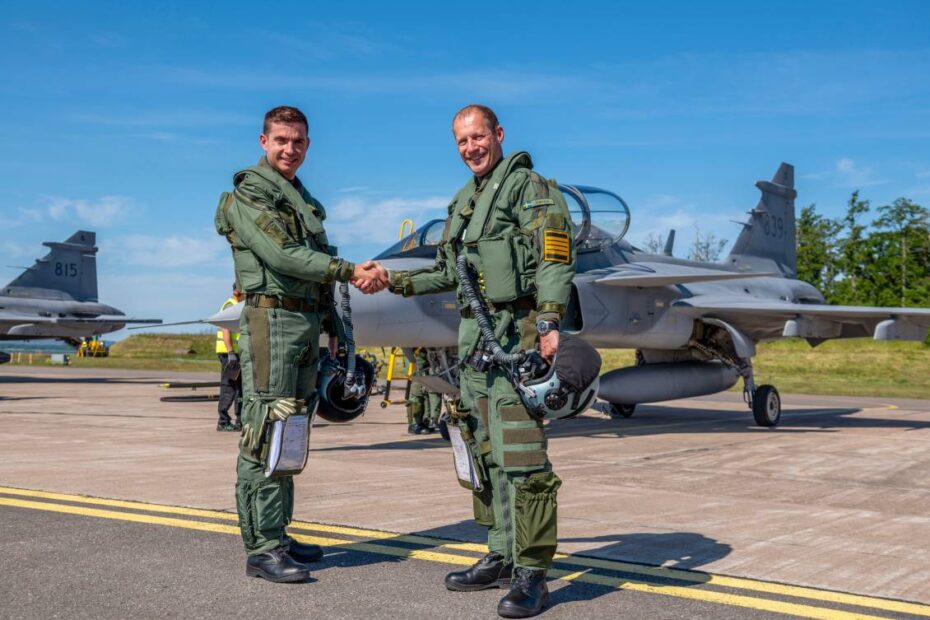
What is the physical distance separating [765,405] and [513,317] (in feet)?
37.4

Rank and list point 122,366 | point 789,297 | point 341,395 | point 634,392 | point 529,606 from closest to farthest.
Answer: point 529,606 → point 341,395 → point 634,392 → point 789,297 → point 122,366

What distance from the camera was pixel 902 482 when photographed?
8.34 m

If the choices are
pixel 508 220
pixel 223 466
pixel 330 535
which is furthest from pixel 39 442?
pixel 508 220

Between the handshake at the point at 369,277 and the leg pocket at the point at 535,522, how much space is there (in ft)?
4.10

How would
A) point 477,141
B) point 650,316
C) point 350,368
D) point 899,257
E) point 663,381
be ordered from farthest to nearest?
point 899,257 < point 663,381 < point 650,316 < point 350,368 < point 477,141

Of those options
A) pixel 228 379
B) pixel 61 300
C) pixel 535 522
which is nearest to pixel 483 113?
pixel 535 522

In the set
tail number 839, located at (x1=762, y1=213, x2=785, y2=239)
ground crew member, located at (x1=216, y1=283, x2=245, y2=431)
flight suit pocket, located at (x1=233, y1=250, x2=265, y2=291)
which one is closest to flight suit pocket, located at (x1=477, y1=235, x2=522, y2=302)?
flight suit pocket, located at (x1=233, y1=250, x2=265, y2=291)

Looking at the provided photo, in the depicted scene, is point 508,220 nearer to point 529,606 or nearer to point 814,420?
point 529,606

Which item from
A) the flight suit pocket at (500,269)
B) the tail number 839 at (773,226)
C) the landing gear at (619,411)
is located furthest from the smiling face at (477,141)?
the tail number 839 at (773,226)

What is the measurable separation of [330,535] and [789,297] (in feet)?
49.3

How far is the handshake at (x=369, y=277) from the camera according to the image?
A: 4539 millimetres

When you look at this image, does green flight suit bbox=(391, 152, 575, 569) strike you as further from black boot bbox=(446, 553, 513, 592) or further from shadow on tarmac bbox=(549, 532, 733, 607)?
shadow on tarmac bbox=(549, 532, 733, 607)

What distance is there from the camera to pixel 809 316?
1524 centimetres

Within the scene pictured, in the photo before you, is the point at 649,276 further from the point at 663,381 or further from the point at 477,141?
the point at 477,141
